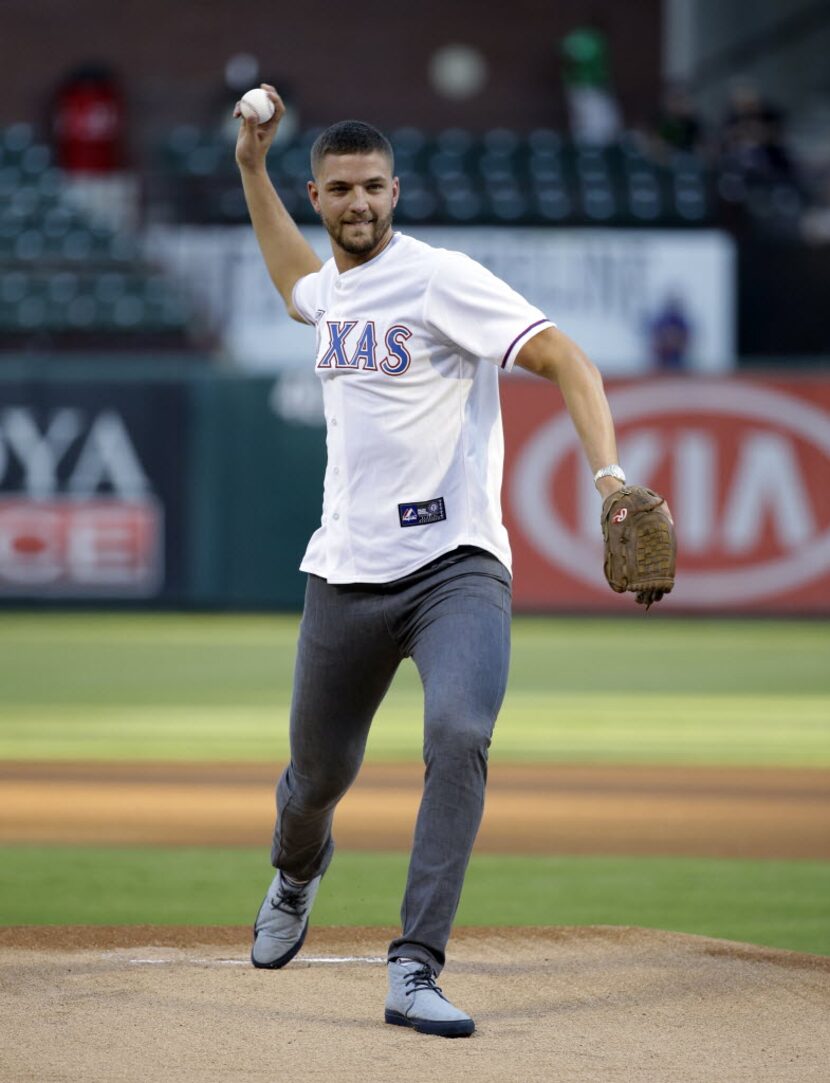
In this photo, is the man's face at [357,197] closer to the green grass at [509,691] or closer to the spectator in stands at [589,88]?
the green grass at [509,691]

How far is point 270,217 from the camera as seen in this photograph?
5168 mm

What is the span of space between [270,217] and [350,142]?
82 centimetres

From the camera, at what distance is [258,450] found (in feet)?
55.1

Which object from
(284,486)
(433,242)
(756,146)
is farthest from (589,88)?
(284,486)

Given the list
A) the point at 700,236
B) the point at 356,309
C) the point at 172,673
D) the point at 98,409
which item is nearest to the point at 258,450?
the point at 98,409

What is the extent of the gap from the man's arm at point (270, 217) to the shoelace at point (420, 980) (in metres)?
1.83

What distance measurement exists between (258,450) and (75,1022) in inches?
500

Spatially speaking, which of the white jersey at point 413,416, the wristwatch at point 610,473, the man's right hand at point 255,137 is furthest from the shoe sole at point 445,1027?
the man's right hand at point 255,137

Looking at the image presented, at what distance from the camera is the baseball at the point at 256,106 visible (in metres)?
5.10

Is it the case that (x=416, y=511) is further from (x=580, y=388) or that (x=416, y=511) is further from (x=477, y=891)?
(x=477, y=891)

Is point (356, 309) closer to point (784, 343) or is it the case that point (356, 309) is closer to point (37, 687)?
point (37, 687)

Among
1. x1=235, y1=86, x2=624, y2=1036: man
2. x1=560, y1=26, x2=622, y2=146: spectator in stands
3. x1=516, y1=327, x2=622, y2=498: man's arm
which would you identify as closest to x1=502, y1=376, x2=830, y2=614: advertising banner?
x1=560, y1=26, x2=622, y2=146: spectator in stands

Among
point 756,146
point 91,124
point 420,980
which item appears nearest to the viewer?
point 420,980

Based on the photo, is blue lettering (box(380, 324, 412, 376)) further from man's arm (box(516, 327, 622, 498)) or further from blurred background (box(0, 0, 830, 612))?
blurred background (box(0, 0, 830, 612))
